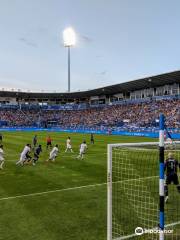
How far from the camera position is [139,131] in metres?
58.8

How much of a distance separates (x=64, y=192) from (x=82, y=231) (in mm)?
4863

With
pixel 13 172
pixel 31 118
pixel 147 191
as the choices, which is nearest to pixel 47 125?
pixel 31 118

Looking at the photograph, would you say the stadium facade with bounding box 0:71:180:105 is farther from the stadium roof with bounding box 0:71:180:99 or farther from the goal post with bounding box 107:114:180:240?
the goal post with bounding box 107:114:180:240

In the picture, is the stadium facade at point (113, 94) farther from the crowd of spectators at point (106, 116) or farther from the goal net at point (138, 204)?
the goal net at point (138, 204)

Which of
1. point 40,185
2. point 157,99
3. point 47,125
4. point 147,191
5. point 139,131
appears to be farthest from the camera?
point 47,125

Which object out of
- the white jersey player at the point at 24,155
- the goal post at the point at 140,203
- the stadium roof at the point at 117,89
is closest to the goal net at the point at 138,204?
the goal post at the point at 140,203

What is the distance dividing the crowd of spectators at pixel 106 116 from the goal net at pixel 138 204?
39.6 m

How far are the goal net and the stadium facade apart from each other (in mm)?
50202

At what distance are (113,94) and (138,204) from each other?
87.0 metres

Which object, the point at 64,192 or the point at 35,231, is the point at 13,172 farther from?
the point at 35,231

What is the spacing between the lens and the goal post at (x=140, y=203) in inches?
321

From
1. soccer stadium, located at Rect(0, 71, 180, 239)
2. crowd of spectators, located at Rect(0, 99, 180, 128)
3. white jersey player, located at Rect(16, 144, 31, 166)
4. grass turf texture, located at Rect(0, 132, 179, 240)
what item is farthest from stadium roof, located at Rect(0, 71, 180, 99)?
grass turf texture, located at Rect(0, 132, 179, 240)

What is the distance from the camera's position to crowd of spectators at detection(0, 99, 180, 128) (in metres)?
64.3

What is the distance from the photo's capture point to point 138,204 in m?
12.0
